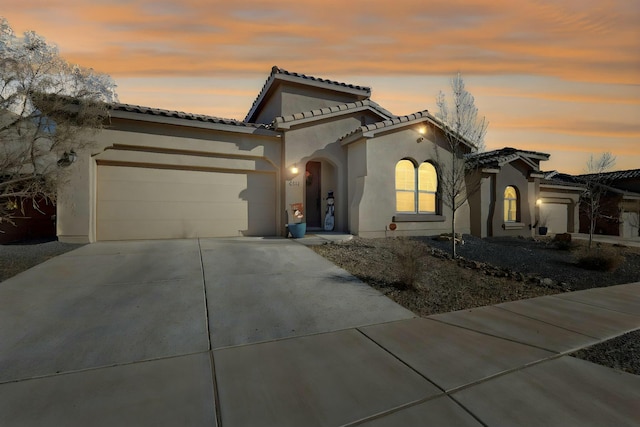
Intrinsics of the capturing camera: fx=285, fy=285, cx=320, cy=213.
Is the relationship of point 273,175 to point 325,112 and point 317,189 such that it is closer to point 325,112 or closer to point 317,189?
point 317,189

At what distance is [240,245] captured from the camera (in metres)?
8.73

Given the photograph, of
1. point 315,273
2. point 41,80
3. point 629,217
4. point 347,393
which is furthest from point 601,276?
point 629,217

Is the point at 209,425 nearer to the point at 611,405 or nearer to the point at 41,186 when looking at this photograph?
the point at 611,405

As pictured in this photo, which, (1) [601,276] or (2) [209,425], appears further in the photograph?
(1) [601,276]

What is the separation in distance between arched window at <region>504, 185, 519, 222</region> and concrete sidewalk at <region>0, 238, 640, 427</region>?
10.1 meters

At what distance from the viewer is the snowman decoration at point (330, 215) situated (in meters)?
12.7

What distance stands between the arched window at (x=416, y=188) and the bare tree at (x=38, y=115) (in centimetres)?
1040

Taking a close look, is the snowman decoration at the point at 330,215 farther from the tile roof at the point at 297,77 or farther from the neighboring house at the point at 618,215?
the neighboring house at the point at 618,215

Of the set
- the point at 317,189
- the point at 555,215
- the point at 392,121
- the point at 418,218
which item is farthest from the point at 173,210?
the point at 555,215

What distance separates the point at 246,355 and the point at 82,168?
904 cm

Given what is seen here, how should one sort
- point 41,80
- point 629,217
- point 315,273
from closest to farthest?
point 315,273 < point 41,80 < point 629,217

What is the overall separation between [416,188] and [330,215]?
3843 mm

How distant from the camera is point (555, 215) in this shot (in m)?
19.6

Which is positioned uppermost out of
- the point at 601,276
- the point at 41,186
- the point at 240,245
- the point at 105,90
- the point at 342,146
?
the point at 105,90
